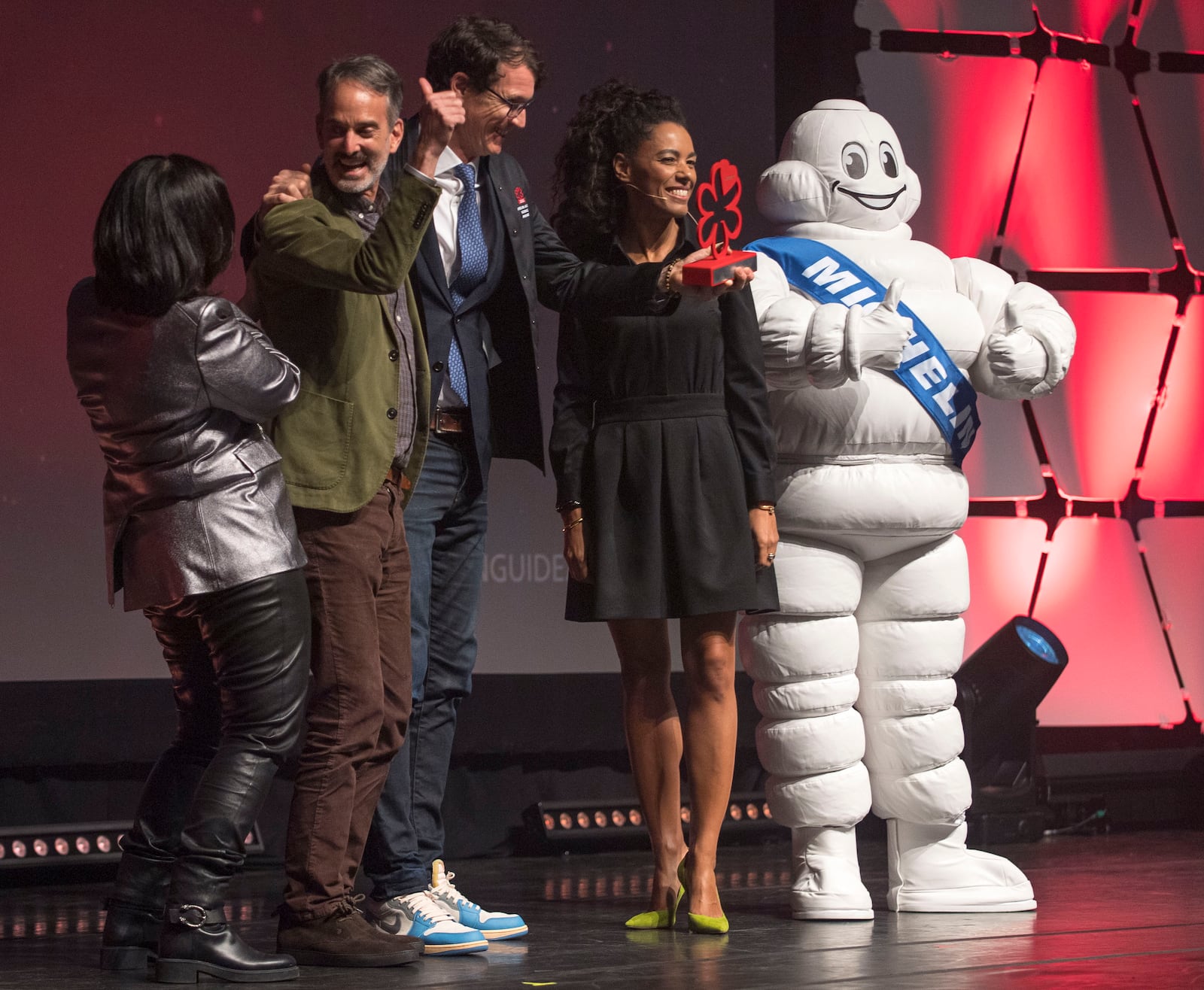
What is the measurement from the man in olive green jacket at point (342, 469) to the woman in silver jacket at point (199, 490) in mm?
102

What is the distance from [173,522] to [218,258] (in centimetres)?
43

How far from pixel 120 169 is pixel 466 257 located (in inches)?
68.1

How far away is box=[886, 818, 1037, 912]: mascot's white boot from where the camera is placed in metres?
3.35

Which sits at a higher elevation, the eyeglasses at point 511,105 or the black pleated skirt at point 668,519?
the eyeglasses at point 511,105

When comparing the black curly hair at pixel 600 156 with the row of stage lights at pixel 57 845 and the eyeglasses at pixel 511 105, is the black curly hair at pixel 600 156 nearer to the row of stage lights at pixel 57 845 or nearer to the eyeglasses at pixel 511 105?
the eyeglasses at pixel 511 105

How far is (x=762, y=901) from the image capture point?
11.9 feet

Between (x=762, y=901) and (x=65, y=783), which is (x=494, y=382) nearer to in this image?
(x=762, y=901)

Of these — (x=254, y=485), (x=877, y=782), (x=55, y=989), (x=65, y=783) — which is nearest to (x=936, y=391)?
(x=877, y=782)

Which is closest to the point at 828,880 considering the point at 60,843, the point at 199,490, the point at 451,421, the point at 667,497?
the point at 667,497

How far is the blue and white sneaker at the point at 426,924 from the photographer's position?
2.85 m

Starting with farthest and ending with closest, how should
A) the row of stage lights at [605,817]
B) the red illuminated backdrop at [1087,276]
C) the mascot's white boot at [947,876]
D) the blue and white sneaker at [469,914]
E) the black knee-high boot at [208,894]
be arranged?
the red illuminated backdrop at [1087,276], the row of stage lights at [605,817], the mascot's white boot at [947,876], the blue and white sneaker at [469,914], the black knee-high boot at [208,894]

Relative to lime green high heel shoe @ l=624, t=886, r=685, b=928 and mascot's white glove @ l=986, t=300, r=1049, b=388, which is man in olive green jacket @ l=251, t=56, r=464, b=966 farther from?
mascot's white glove @ l=986, t=300, r=1049, b=388

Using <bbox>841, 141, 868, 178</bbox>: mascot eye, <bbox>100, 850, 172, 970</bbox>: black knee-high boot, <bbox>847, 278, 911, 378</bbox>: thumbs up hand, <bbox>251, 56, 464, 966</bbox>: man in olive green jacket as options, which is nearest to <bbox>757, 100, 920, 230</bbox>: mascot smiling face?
<bbox>841, 141, 868, 178</bbox>: mascot eye

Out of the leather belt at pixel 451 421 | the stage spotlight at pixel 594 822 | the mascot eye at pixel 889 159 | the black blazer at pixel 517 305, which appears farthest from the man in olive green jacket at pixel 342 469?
the stage spotlight at pixel 594 822
